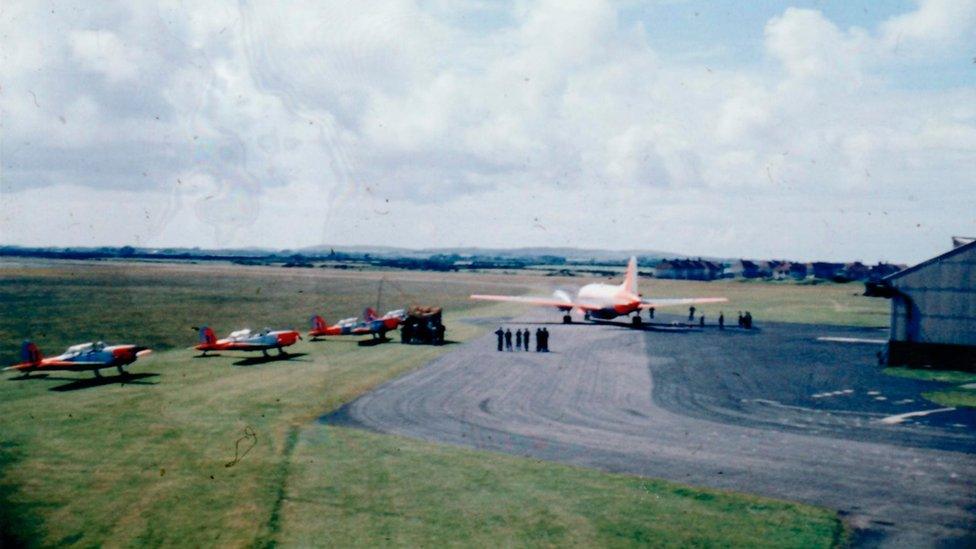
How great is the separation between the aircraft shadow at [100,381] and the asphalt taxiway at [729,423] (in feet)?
46.0

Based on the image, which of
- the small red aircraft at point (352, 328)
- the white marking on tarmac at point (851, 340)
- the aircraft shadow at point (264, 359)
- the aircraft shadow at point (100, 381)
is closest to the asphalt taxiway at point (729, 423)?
the small red aircraft at point (352, 328)

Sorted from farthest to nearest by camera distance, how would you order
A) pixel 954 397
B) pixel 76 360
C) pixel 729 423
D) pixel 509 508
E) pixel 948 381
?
pixel 948 381
pixel 76 360
pixel 954 397
pixel 729 423
pixel 509 508

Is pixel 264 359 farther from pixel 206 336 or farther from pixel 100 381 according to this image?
pixel 100 381

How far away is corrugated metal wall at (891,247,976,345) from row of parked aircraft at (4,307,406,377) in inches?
1523

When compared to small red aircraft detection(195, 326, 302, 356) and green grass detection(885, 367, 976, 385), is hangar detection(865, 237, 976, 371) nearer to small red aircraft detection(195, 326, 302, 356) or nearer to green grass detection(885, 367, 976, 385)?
green grass detection(885, 367, 976, 385)

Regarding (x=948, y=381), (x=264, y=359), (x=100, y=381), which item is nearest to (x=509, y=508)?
(x=100, y=381)

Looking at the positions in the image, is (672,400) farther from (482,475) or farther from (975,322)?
(975,322)

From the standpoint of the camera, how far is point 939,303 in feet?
145

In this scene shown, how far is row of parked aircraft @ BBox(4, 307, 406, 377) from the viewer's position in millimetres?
36125

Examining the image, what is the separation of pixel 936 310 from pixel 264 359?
45582mm

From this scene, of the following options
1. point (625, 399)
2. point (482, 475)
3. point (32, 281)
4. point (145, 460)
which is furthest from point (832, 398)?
point (32, 281)

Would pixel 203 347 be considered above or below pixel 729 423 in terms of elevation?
above

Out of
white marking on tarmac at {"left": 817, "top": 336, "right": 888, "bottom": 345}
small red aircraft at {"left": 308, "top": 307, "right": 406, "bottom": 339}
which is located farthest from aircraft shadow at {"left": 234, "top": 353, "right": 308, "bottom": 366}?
white marking on tarmac at {"left": 817, "top": 336, "right": 888, "bottom": 345}

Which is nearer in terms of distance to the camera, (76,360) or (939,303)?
(76,360)
